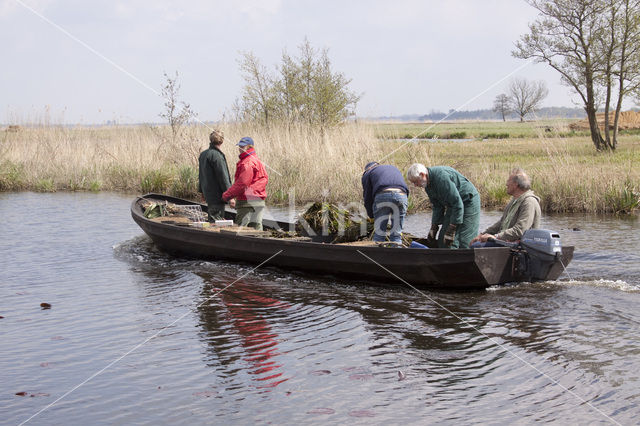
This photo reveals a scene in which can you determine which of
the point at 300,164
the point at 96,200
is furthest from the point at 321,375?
the point at 96,200

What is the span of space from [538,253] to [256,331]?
11.6ft

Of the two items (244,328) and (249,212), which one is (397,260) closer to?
(244,328)

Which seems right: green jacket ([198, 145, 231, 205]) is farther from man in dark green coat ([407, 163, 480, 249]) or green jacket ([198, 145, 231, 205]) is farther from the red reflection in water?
man in dark green coat ([407, 163, 480, 249])

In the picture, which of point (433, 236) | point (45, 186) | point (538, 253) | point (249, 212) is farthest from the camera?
point (45, 186)

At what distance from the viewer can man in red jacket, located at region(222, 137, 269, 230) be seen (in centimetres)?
1062

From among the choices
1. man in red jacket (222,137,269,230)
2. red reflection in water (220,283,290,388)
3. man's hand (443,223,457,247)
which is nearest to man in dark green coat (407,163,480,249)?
man's hand (443,223,457,247)

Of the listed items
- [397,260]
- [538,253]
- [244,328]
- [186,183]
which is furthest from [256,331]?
[186,183]

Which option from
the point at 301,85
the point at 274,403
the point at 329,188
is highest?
the point at 301,85

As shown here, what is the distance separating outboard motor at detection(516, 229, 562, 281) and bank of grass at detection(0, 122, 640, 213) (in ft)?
17.4

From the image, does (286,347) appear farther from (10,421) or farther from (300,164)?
(300,164)

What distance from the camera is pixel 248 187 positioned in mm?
10766

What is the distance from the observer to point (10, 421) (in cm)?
515

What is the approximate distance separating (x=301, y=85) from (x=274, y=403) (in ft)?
63.2

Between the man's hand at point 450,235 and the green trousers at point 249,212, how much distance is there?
3.31 metres
